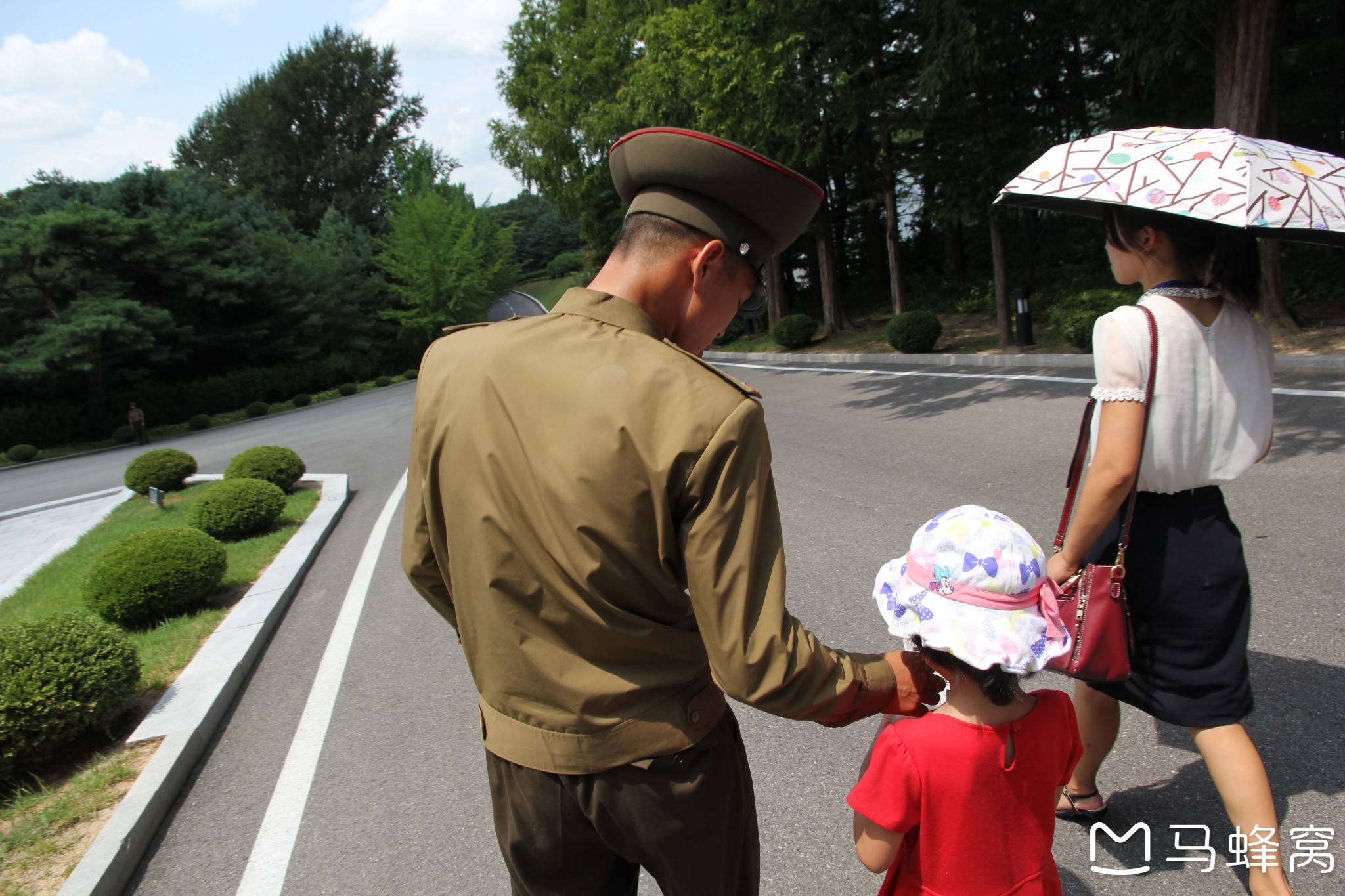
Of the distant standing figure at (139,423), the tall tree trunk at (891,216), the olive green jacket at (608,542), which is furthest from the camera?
the distant standing figure at (139,423)

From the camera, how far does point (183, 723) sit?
4242mm

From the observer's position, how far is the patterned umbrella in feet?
7.03

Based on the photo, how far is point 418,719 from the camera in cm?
427

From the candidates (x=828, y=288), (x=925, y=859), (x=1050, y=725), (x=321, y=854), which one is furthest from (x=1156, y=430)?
(x=828, y=288)

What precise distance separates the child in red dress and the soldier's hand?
0.08 m

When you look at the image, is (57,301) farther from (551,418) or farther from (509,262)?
(551,418)

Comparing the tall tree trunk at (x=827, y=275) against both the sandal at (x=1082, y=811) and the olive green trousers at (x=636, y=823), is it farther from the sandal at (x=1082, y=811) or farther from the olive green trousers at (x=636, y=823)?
the olive green trousers at (x=636, y=823)

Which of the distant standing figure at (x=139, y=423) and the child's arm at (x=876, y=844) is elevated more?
the child's arm at (x=876, y=844)

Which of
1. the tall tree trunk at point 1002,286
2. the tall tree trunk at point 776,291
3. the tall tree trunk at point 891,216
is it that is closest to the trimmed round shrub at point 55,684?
the tall tree trunk at point 1002,286

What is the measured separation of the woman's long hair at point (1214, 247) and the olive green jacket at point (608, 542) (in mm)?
1550

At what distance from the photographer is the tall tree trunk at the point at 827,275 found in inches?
880

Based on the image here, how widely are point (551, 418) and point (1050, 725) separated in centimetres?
124

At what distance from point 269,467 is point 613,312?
10.6 m

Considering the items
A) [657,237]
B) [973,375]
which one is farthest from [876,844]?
[973,375]
